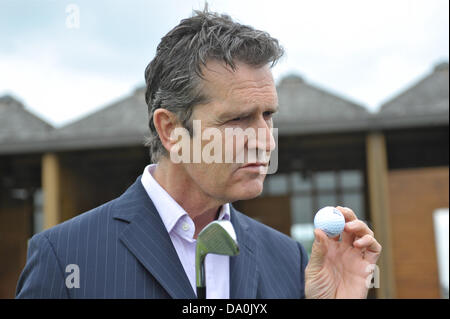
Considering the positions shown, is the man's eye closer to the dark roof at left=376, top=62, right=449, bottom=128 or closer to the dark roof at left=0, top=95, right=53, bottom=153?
the dark roof at left=376, top=62, right=449, bottom=128

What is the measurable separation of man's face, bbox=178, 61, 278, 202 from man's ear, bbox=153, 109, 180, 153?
14cm

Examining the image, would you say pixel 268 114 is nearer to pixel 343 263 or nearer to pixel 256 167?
pixel 256 167

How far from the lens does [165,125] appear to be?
1998 millimetres

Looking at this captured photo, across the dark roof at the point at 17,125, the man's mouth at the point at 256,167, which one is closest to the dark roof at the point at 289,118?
the dark roof at the point at 17,125

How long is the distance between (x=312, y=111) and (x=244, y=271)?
380 inches

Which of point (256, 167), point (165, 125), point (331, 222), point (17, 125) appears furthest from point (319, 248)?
point (17, 125)

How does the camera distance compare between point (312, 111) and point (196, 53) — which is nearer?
point (196, 53)

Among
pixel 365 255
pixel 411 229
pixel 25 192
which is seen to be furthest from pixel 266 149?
pixel 25 192

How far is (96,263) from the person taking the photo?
5.97ft

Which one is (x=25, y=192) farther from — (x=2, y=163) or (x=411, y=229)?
(x=411, y=229)

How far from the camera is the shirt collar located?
1.97 meters
